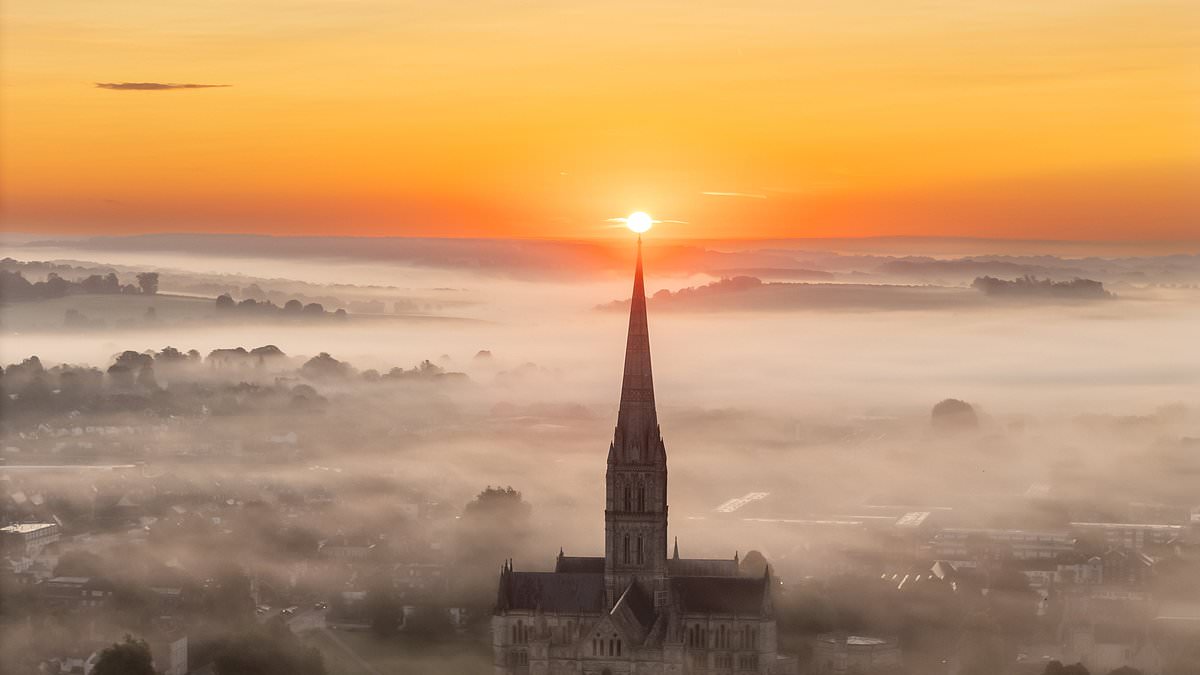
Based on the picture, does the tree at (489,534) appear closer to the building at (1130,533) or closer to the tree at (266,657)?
the tree at (266,657)

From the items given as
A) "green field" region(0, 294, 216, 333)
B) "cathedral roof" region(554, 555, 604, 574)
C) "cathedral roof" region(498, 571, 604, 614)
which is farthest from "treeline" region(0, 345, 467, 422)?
"cathedral roof" region(498, 571, 604, 614)

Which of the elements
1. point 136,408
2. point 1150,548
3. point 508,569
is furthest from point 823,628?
point 136,408

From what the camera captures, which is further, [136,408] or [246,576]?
Answer: [136,408]

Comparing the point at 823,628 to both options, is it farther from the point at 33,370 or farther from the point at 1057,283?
the point at 33,370

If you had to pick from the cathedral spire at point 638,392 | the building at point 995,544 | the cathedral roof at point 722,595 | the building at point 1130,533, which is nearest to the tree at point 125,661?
the cathedral spire at point 638,392

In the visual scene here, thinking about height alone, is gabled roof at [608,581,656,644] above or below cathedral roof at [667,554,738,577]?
below

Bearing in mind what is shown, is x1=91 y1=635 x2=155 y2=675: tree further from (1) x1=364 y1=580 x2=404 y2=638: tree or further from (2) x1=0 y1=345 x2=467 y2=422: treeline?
(2) x1=0 y1=345 x2=467 y2=422: treeline
